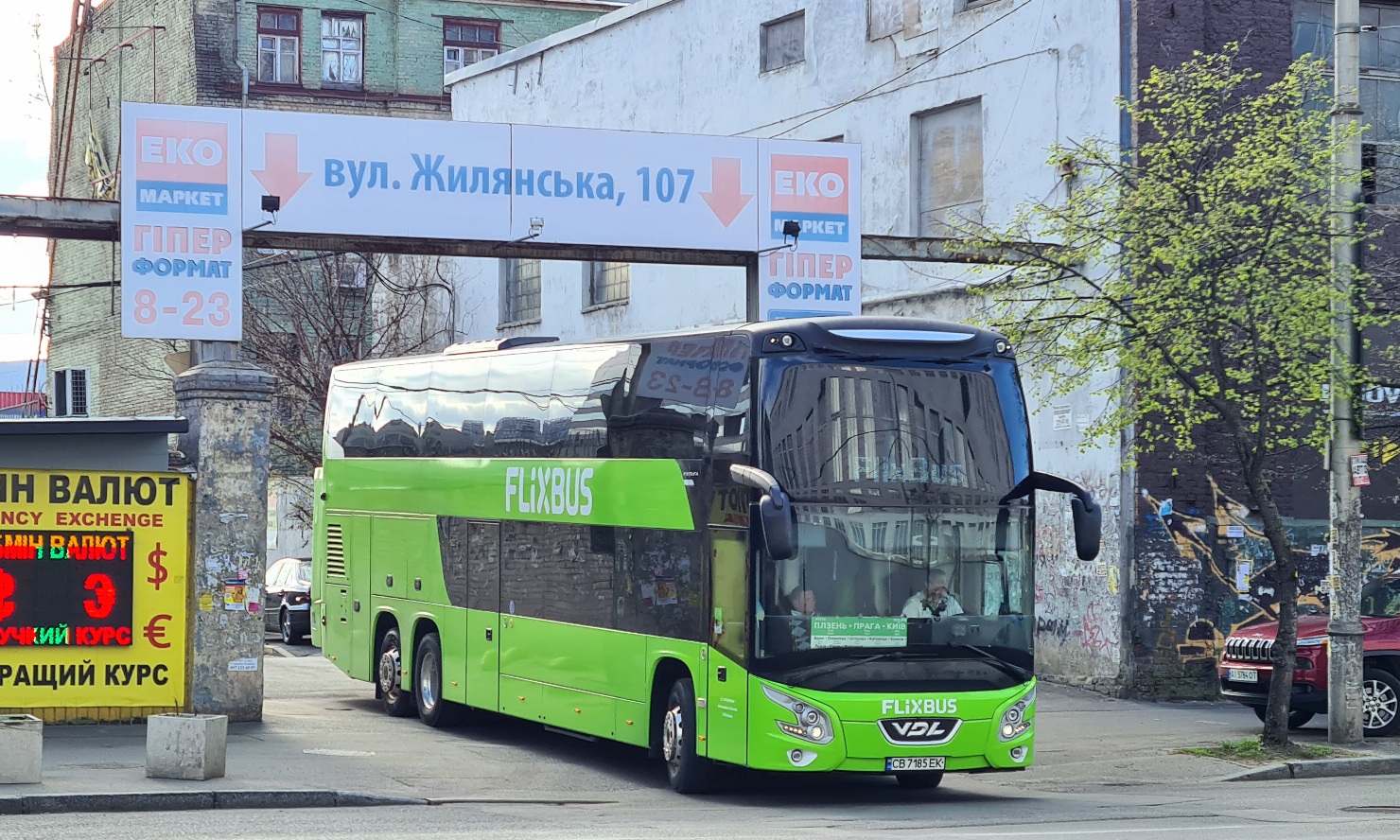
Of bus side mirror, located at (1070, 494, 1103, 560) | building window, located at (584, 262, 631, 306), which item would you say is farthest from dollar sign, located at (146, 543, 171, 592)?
building window, located at (584, 262, 631, 306)

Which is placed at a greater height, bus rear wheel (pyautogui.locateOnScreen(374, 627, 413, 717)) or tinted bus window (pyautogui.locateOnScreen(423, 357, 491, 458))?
tinted bus window (pyautogui.locateOnScreen(423, 357, 491, 458))

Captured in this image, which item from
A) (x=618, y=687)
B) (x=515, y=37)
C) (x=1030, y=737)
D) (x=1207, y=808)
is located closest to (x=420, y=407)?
(x=618, y=687)

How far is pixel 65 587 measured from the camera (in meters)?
17.9

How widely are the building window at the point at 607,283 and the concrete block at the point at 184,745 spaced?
20.5 meters

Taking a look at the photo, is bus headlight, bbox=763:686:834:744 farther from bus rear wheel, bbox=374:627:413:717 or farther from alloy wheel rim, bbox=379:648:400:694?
alloy wheel rim, bbox=379:648:400:694

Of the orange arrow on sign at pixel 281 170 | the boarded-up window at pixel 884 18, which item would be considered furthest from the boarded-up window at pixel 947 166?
the orange arrow on sign at pixel 281 170

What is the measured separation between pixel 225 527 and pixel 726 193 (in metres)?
6.49

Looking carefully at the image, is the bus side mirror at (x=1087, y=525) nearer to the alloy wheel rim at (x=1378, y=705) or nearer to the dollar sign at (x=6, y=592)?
the alloy wheel rim at (x=1378, y=705)

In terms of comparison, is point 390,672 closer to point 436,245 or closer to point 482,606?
point 482,606

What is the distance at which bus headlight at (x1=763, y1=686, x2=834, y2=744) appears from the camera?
545 inches

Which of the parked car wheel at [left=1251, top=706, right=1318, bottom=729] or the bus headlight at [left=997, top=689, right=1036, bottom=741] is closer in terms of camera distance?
the bus headlight at [left=997, top=689, right=1036, bottom=741]

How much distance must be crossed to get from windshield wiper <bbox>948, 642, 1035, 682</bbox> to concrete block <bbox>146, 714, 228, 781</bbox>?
5.62 meters

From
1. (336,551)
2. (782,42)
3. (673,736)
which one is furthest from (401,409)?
(782,42)

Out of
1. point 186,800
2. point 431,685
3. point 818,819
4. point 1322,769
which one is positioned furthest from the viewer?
point 431,685
